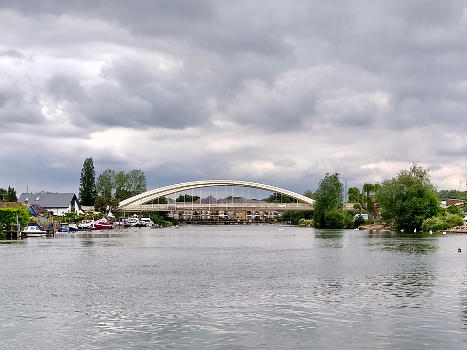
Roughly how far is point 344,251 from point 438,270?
22.5m

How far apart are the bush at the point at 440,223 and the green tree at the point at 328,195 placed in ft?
153

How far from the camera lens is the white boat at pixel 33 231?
106938 mm

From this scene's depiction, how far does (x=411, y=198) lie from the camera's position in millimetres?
115062

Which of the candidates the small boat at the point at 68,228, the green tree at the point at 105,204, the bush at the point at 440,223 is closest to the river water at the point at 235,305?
the bush at the point at 440,223

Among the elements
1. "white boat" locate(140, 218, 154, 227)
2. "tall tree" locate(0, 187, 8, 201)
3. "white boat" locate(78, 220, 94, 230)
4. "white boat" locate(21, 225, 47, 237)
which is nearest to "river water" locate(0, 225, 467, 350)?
"white boat" locate(21, 225, 47, 237)

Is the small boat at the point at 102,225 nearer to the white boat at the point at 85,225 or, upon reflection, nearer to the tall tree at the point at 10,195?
the white boat at the point at 85,225

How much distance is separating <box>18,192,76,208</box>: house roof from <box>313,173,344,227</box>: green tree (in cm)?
7397

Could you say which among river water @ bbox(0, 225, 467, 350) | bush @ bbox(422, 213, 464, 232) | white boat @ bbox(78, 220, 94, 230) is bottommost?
river water @ bbox(0, 225, 467, 350)

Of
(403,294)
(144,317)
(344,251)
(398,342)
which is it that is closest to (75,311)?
(144,317)

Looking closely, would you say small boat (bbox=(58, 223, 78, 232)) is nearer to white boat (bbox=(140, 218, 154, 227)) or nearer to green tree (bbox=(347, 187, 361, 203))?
white boat (bbox=(140, 218, 154, 227))

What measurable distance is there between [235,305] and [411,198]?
296 ft

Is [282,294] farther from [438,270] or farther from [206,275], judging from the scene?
[438,270]

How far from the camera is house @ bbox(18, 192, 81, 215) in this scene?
18338 centimetres

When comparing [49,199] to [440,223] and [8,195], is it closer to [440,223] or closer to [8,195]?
[8,195]
